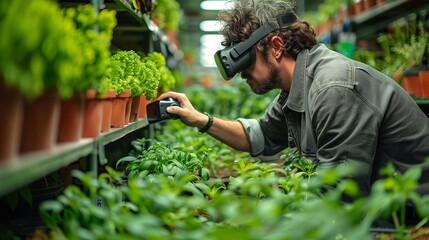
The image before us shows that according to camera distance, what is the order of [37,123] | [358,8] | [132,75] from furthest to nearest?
[358,8] < [132,75] < [37,123]

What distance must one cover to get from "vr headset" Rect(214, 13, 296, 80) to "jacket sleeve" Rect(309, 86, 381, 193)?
451mm

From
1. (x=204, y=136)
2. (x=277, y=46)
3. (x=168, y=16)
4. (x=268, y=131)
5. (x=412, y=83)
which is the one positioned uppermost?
(x=168, y=16)

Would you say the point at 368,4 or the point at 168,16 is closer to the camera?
the point at 168,16

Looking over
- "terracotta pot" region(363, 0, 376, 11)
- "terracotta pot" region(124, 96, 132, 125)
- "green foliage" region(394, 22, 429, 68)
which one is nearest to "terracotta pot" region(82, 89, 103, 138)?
"terracotta pot" region(124, 96, 132, 125)

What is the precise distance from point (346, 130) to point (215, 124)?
2.77 ft

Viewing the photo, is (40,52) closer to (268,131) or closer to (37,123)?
(37,123)

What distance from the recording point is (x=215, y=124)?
274 centimetres

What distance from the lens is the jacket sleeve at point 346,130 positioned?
2.05 meters

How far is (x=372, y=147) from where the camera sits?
6.86 ft

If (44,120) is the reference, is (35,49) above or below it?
above

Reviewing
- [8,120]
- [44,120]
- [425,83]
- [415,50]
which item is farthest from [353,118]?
[415,50]

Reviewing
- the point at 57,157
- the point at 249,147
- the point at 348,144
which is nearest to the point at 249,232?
the point at 57,157

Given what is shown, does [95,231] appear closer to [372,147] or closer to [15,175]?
[15,175]

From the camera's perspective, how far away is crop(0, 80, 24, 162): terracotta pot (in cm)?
96
